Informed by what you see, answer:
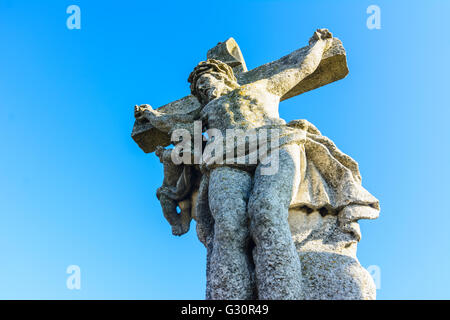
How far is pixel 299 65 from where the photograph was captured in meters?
5.80

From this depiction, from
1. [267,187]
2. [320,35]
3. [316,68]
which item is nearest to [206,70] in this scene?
[316,68]

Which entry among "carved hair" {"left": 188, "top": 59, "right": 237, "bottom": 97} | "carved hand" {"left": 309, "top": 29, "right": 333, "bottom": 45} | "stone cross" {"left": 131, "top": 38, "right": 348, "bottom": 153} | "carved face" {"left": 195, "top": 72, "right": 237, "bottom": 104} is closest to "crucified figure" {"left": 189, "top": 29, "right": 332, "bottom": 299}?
"carved face" {"left": 195, "top": 72, "right": 237, "bottom": 104}

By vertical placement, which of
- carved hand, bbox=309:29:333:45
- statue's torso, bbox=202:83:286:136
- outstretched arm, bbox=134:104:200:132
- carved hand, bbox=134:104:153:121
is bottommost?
statue's torso, bbox=202:83:286:136

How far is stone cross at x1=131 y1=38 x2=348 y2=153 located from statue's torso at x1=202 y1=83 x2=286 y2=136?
0.90 m

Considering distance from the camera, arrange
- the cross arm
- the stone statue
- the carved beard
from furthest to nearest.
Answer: the cross arm
the carved beard
the stone statue

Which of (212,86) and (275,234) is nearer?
(275,234)

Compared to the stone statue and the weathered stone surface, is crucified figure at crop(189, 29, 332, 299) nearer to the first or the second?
the stone statue

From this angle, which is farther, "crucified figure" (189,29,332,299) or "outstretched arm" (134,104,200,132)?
"outstretched arm" (134,104,200,132)

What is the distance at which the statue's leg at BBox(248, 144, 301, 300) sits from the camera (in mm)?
3369

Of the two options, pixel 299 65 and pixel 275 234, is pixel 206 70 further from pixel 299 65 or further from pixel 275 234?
pixel 275 234

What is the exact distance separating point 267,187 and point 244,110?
140cm

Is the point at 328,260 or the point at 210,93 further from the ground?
the point at 210,93
